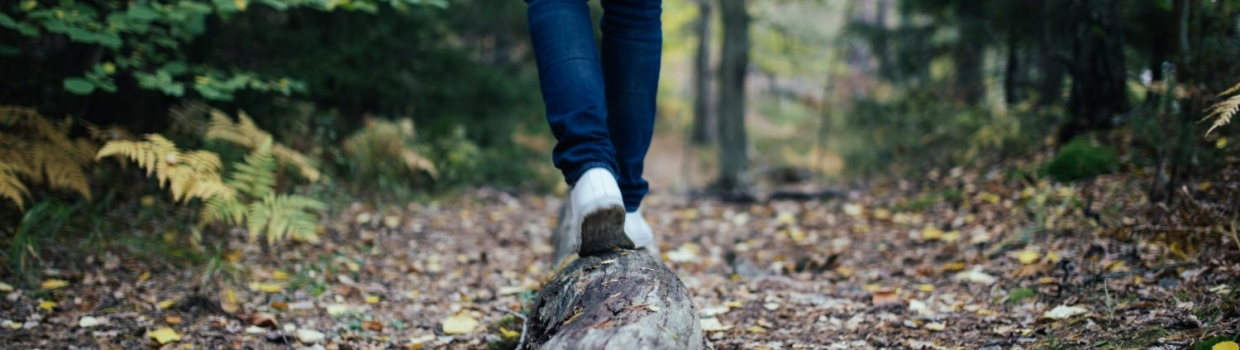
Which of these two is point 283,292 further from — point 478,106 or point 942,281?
point 478,106

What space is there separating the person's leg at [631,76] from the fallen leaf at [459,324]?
64 cm

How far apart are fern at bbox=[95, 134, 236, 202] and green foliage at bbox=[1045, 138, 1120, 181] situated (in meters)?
3.68

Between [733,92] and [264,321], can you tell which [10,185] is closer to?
[264,321]

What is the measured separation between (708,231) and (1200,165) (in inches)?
92.0

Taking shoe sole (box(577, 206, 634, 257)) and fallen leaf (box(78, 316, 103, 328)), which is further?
fallen leaf (box(78, 316, 103, 328))

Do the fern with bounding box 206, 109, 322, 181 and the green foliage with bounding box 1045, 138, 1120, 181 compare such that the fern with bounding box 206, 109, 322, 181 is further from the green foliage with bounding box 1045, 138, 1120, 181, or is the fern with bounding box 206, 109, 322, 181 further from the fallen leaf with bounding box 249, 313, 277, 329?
the green foliage with bounding box 1045, 138, 1120, 181

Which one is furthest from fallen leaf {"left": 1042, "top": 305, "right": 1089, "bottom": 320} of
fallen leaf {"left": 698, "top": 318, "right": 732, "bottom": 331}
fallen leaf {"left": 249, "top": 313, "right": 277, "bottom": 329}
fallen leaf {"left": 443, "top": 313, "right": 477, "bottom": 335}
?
fallen leaf {"left": 249, "top": 313, "right": 277, "bottom": 329}

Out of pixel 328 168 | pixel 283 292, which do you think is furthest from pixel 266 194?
pixel 328 168

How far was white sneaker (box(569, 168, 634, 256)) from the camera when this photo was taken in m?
1.71

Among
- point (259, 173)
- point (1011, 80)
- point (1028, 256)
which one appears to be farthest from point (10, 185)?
point (1011, 80)

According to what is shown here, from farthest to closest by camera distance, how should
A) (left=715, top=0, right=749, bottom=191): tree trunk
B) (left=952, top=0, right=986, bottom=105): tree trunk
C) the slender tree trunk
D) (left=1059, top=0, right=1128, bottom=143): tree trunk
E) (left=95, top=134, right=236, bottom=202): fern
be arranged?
(left=715, top=0, right=749, bottom=191): tree trunk, (left=952, top=0, right=986, bottom=105): tree trunk, the slender tree trunk, (left=1059, top=0, right=1128, bottom=143): tree trunk, (left=95, top=134, right=236, bottom=202): fern

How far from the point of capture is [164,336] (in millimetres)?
2004

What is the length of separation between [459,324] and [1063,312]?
174 cm

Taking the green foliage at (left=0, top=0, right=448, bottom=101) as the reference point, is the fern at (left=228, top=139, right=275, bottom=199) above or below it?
below
